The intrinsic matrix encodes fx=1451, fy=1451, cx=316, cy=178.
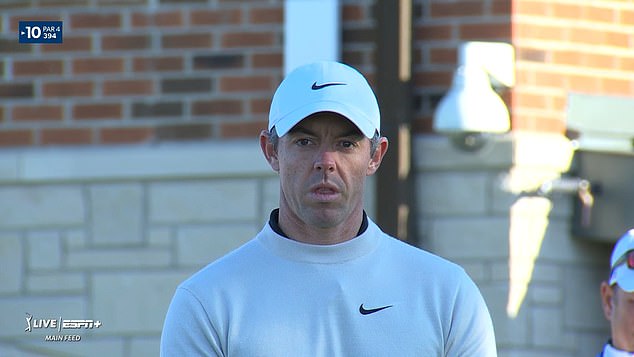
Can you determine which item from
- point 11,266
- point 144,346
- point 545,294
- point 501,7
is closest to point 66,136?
point 11,266

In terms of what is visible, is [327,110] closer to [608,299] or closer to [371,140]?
[371,140]

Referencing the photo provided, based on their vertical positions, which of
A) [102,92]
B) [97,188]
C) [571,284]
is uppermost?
[102,92]

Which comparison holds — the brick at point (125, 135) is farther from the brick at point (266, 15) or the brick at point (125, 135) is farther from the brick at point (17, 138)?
the brick at point (266, 15)

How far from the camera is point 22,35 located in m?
6.55

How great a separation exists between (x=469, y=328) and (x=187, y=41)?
3474 mm

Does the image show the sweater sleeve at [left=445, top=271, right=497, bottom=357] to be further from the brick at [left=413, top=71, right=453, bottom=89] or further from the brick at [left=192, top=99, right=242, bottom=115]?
the brick at [left=192, top=99, right=242, bottom=115]

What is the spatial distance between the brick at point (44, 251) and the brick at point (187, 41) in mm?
976

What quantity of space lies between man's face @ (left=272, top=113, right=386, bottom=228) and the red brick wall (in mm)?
2929

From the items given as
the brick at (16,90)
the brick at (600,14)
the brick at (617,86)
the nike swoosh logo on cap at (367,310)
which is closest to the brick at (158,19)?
the brick at (16,90)

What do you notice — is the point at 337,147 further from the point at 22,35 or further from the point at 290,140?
→ the point at 22,35

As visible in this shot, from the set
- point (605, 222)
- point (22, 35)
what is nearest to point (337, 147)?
point (605, 222)

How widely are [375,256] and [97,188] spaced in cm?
331

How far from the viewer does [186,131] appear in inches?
250

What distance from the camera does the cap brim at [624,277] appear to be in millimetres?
4876
